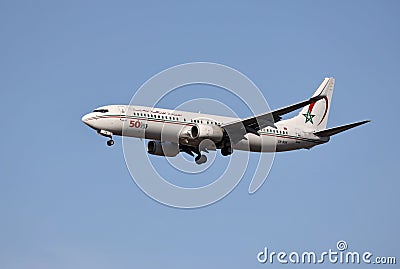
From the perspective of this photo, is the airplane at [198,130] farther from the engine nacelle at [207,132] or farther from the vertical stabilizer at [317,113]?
the vertical stabilizer at [317,113]

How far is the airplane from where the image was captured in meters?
56.8

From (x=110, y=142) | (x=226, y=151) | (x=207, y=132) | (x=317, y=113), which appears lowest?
(x=110, y=142)

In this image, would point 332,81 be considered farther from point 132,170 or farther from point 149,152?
point 132,170

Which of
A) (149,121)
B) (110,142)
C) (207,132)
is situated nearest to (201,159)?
(207,132)

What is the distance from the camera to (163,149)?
62625 mm

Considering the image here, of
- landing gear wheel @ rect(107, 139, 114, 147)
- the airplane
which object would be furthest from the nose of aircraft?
landing gear wheel @ rect(107, 139, 114, 147)

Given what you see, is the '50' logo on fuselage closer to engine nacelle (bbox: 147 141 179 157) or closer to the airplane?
the airplane

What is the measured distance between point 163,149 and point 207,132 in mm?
6374

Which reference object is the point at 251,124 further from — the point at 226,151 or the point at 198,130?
the point at 198,130

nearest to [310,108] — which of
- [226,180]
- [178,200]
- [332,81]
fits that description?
[332,81]

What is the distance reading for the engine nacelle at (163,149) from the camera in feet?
205

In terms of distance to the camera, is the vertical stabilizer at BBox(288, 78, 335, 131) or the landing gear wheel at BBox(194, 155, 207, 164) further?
the vertical stabilizer at BBox(288, 78, 335, 131)

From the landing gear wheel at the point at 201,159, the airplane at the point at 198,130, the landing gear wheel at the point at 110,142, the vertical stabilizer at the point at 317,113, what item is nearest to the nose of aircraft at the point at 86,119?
the airplane at the point at 198,130

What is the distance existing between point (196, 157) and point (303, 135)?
10.6 meters
